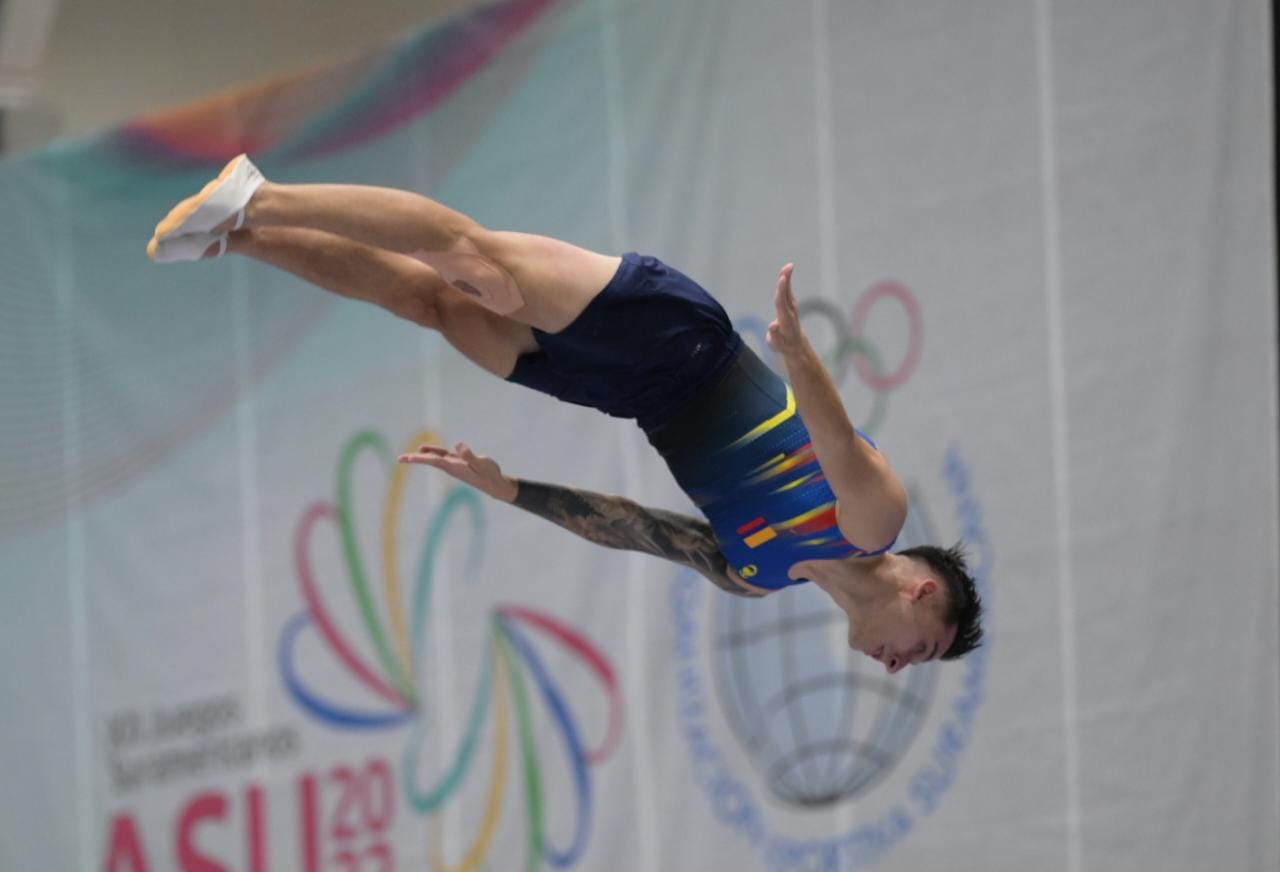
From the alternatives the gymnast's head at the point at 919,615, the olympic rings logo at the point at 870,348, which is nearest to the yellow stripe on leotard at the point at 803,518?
the gymnast's head at the point at 919,615

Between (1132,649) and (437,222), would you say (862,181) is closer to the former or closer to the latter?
(1132,649)

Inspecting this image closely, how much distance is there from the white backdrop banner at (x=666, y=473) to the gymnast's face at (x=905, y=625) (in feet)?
4.63

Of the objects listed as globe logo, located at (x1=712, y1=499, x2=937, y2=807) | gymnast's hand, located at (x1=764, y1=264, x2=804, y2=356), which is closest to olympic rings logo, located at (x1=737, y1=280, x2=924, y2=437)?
globe logo, located at (x1=712, y1=499, x2=937, y2=807)

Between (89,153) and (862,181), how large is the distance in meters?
3.94

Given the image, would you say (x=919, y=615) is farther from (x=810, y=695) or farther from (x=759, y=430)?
(x=810, y=695)

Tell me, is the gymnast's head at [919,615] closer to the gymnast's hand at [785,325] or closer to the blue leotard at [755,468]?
the blue leotard at [755,468]

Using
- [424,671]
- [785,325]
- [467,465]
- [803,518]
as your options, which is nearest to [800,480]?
[803,518]

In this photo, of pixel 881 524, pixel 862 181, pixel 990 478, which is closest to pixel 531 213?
pixel 862 181

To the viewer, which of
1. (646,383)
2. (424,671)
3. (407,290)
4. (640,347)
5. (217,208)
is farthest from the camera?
(424,671)

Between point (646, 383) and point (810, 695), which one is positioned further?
point (810, 695)

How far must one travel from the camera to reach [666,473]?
20.9 feet

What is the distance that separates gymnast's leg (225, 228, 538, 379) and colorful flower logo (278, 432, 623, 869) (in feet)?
8.41

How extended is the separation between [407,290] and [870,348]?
2144mm

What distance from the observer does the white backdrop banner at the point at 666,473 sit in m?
5.31
